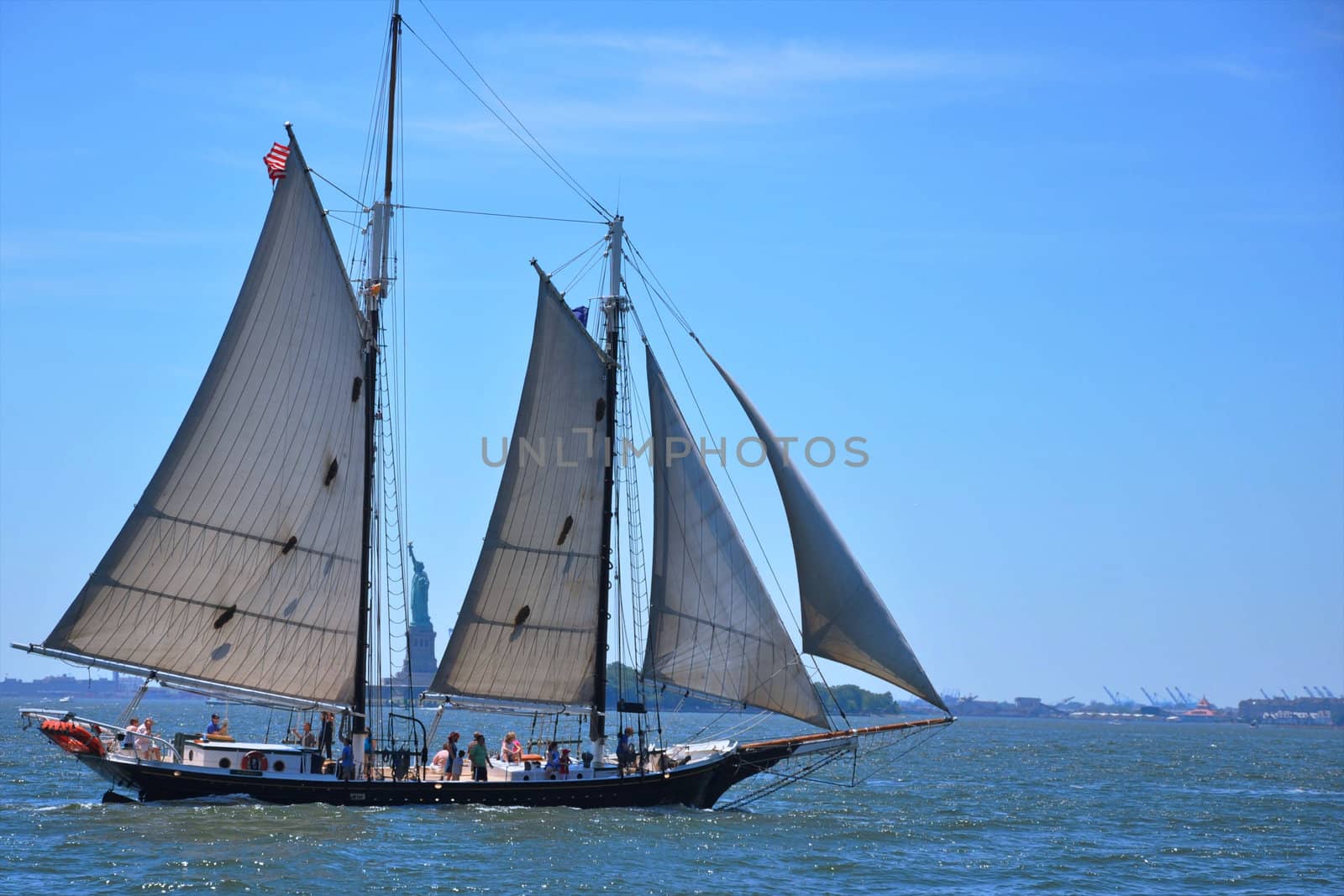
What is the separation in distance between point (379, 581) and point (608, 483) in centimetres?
712

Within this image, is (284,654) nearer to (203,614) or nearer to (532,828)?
(203,614)

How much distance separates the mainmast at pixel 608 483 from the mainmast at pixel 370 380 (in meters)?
6.50

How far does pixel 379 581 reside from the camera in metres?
45.7

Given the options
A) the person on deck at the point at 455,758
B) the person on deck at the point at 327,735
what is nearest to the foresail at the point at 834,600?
the person on deck at the point at 455,758

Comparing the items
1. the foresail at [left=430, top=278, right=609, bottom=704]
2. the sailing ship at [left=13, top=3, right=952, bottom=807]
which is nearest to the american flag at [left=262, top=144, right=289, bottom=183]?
the sailing ship at [left=13, top=3, right=952, bottom=807]

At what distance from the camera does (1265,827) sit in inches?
2082

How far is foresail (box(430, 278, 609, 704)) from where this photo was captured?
147ft

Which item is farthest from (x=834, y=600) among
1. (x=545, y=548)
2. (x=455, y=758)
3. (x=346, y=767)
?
(x=346, y=767)

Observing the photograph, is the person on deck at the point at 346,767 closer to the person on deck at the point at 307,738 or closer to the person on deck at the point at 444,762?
the person on deck at the point at 307,738

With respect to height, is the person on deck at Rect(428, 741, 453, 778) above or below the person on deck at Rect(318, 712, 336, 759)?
below

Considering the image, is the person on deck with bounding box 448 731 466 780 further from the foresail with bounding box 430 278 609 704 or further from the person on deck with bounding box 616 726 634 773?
the person on deck with bounding box 616 726 634 773

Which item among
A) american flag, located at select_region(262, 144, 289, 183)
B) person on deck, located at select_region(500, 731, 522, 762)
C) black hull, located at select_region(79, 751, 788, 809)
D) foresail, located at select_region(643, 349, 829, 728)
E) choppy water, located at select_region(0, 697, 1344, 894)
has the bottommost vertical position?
choppy water, located at select_region(0, 697, 1344, 894)

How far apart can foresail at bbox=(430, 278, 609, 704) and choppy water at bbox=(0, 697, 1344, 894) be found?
3.85m

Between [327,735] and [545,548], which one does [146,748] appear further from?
[545,548]
